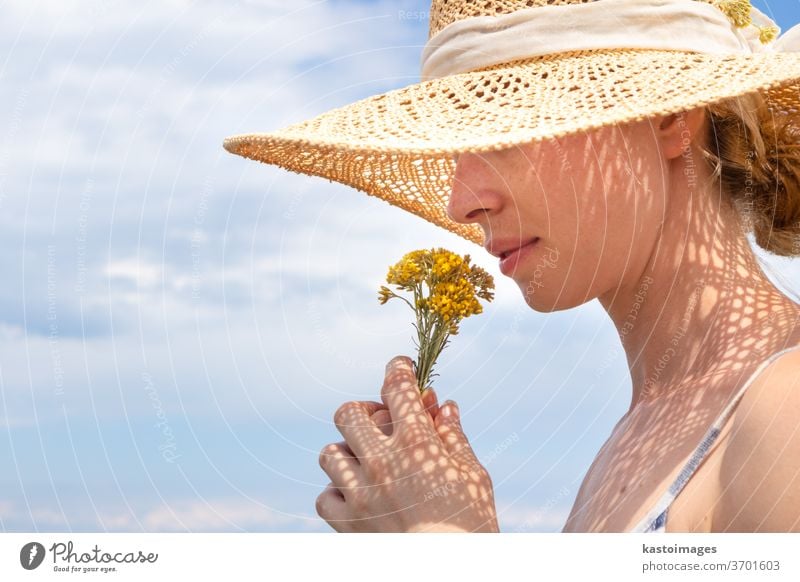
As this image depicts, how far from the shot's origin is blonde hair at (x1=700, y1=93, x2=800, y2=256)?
4.80 feet

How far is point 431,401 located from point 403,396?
8cm

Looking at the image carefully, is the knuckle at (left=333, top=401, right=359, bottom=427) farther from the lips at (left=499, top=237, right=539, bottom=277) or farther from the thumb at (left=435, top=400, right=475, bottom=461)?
the lips at (left=499, top=237, right=539, bottom=277)

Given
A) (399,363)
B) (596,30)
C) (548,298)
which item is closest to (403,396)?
(399,363)

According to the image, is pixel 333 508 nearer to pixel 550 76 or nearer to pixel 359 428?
pixel 359 428

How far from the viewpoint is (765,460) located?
1.12m

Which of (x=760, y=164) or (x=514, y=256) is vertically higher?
(x=760, y=164)

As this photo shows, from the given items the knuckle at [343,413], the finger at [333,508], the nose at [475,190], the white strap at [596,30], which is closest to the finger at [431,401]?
the knuckle at [343,413]

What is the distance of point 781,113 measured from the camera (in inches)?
61.0

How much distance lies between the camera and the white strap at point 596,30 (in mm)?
1416

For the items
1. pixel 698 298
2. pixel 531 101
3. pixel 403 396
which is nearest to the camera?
pixel 531 101

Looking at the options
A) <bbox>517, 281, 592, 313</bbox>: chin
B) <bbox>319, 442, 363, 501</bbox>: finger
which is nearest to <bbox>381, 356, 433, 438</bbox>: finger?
<bbox>319, 442, 363, 501</bbox>: finger
